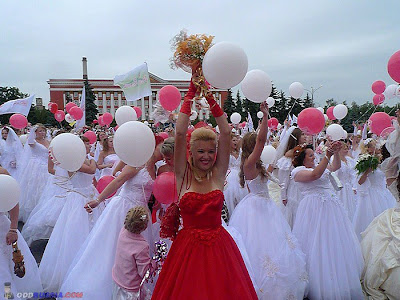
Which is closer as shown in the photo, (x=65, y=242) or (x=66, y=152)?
(x=66, y=152)

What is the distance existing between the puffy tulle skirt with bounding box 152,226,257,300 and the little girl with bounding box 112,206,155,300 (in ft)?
3.42

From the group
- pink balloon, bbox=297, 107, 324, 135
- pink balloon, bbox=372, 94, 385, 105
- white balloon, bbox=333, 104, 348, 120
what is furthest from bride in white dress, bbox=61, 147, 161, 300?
pink balloon, bbox=372, 94, 385, 105

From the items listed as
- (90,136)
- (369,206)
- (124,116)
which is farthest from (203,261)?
(90,136)

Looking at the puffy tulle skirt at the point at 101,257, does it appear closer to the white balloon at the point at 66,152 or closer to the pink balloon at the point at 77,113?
the white balloon at the point at 66,152

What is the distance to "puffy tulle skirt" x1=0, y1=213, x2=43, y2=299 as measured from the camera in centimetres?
396

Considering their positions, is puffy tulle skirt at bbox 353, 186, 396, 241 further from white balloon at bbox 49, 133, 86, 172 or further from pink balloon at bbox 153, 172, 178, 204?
white balloon at bbox 49, 133, 86, 172

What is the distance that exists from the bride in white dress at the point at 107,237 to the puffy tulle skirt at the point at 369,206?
4.54 metres

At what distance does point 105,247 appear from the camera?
13.8ft

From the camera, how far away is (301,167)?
17.1 ft

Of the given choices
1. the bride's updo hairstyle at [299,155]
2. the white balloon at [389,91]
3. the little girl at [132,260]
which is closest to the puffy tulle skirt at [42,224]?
the little girl at [132,260]

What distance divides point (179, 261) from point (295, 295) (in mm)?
2262

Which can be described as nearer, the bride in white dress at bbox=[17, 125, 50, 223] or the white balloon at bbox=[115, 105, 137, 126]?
the white balloon at bbox=[115, 105, 137, 126]

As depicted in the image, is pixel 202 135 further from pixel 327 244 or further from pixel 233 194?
pixel 233 194

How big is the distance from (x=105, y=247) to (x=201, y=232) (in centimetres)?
188
